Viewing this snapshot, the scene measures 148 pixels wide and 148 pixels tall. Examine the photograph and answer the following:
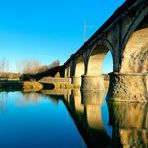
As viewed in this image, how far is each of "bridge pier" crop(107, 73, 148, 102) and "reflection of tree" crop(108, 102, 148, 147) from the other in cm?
288

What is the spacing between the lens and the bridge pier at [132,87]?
2162cm

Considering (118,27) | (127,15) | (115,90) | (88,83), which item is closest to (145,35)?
(127,15)

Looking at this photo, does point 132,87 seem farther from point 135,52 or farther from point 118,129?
point 118,129

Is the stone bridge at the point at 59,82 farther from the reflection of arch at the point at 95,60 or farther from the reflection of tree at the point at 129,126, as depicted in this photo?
the reflection of tree at the point at 129,126

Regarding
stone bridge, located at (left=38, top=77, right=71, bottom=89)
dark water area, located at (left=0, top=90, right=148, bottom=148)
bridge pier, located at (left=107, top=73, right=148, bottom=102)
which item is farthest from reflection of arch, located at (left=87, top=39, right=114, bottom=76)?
dark water area, located at (left=0, top=90, right=148, bottom=148)

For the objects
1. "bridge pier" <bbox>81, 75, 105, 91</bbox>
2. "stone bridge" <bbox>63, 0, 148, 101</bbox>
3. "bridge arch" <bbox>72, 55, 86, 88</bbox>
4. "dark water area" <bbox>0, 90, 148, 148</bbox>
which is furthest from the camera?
"bridge arch" <bbox>72, 55, 86, 88</bbox>

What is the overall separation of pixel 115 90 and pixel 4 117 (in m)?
11.2

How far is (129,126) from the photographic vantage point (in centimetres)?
1287

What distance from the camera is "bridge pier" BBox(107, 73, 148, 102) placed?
70.9 ft

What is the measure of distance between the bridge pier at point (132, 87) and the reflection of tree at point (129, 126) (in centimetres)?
288

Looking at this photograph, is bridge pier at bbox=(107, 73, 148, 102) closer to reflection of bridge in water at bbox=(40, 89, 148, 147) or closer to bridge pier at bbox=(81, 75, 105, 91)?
reflection of bridge in water at bbox=(40, 89, 148, 147)

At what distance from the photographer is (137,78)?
71.6 feet

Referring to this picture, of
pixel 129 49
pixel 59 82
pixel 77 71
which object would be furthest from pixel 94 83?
pixel 77 71

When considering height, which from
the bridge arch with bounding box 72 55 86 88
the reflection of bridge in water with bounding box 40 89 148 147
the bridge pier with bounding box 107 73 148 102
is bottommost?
the reflection of bridge in water with bounding box 40 89 148 147
